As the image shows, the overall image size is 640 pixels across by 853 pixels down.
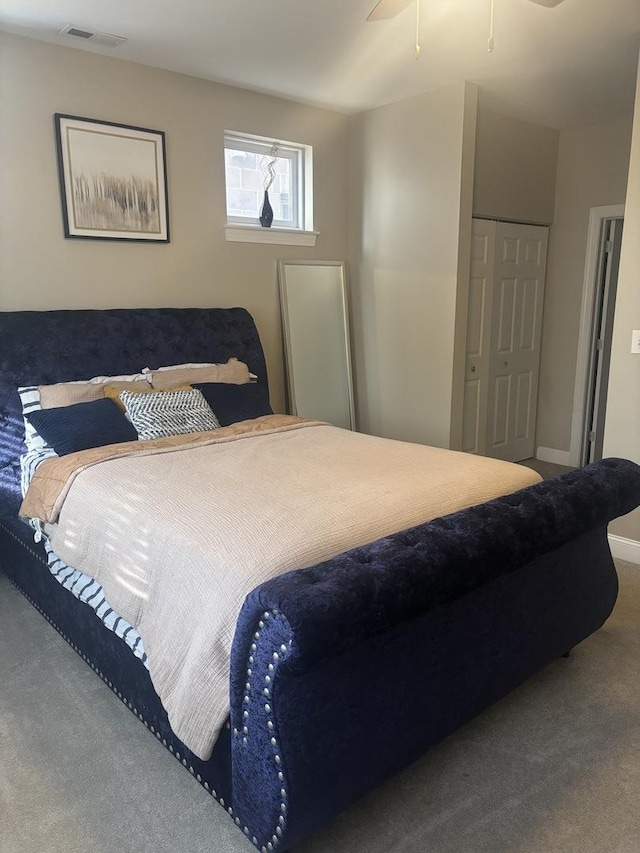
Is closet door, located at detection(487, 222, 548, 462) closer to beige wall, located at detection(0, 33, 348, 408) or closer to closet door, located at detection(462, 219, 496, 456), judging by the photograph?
closet door, located at detection(462, 219, 496, 456)

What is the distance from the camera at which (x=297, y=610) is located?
129 cm

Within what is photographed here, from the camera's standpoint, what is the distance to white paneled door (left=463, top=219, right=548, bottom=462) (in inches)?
180

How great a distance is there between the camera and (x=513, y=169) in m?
4.57

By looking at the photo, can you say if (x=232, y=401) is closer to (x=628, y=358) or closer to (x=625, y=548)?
(x=628, y=358)

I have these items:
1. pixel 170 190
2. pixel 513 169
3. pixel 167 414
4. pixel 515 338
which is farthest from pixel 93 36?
pixel 515 338

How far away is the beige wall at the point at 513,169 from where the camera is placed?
4336mm

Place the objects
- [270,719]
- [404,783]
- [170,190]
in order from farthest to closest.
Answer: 1. [170,190]
2. [404,783]
3. [270,719]

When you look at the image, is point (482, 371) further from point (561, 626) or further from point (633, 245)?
point (561, 626)

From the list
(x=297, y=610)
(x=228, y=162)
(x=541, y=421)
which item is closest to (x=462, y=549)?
(x=297, y=610)

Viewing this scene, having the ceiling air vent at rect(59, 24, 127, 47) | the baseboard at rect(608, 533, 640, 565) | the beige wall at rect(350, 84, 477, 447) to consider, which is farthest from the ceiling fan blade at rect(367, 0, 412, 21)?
the baseboard at rect(608, 533, 640, 565)

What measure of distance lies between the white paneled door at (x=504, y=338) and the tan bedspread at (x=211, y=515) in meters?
2.00

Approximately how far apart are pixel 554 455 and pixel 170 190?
12.2ft

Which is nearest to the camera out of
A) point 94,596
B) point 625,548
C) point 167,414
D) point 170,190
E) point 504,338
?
point 94,596

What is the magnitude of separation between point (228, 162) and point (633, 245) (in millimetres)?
2541
